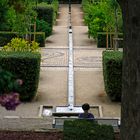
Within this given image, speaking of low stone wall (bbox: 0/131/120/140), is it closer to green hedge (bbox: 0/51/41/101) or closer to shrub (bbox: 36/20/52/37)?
green hedge (bbox: 0/51/41/101)

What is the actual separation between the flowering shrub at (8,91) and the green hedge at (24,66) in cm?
850

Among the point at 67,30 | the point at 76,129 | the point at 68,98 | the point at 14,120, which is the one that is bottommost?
the point at 67,30

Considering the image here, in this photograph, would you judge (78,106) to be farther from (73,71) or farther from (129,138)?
(129,138)

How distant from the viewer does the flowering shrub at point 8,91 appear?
169 inches

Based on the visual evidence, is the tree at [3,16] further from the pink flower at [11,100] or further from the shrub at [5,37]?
the pink flower at [11,100]

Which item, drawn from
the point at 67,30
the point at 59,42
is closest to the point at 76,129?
the point at 59,42

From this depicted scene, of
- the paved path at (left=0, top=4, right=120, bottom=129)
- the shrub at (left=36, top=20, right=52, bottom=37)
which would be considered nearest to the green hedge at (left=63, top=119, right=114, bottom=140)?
the paved path at (left=0, top=4, right=120, bottom=129)

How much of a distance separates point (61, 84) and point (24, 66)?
2837 mm

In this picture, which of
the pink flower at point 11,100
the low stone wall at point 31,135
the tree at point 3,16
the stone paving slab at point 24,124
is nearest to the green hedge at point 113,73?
the stone paving slab at point 24,124

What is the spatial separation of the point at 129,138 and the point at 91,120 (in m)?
1.65

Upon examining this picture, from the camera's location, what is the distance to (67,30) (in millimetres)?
33156

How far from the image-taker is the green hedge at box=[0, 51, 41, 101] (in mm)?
12992

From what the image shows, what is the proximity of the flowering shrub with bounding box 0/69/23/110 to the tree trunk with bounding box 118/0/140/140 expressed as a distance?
215 centimetres

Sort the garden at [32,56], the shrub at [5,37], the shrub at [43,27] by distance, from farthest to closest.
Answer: the shrub at [43,27] < the shrub at [5,37] < the garden at [32,56]
